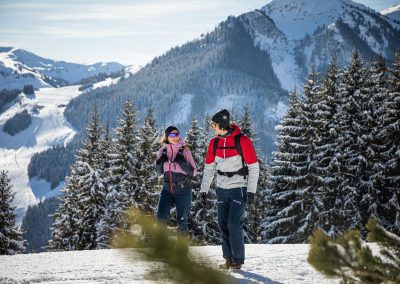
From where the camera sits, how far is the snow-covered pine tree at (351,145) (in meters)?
18.8

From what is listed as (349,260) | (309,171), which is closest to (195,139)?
(309,171)

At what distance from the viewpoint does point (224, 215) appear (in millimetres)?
6219

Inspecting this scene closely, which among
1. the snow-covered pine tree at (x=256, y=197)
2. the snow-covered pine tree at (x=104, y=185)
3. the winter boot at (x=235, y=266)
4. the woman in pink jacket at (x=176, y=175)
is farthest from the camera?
the snow-covered pine tree at (x=256, y=197)

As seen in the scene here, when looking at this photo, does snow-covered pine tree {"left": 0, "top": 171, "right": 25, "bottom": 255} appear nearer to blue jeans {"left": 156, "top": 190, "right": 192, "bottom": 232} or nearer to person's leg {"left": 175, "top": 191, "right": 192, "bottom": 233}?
blue jeans {"left": 156, "top": 190, "right": 192, "bottom": 232}

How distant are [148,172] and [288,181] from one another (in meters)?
7.60

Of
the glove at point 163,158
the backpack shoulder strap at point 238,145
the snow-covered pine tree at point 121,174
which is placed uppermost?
the backpack shoulder strap at point 238,145

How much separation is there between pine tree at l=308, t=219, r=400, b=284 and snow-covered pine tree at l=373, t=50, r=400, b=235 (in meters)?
17.8

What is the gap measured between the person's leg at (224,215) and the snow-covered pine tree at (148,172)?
14818 mm

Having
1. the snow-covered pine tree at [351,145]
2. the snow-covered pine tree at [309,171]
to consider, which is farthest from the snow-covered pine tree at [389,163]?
the snow-covered pine tree at [309,171]

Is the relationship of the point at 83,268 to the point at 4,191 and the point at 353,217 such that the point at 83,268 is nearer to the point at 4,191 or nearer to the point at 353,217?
the point at 353,217

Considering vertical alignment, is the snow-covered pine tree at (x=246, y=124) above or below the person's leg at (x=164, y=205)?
above

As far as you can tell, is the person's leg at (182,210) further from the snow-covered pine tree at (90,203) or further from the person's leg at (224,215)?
the snow-covered pine tree at (90,203)

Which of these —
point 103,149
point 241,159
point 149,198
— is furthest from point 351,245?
point 103,149

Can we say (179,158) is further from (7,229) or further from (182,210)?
(7,229)
